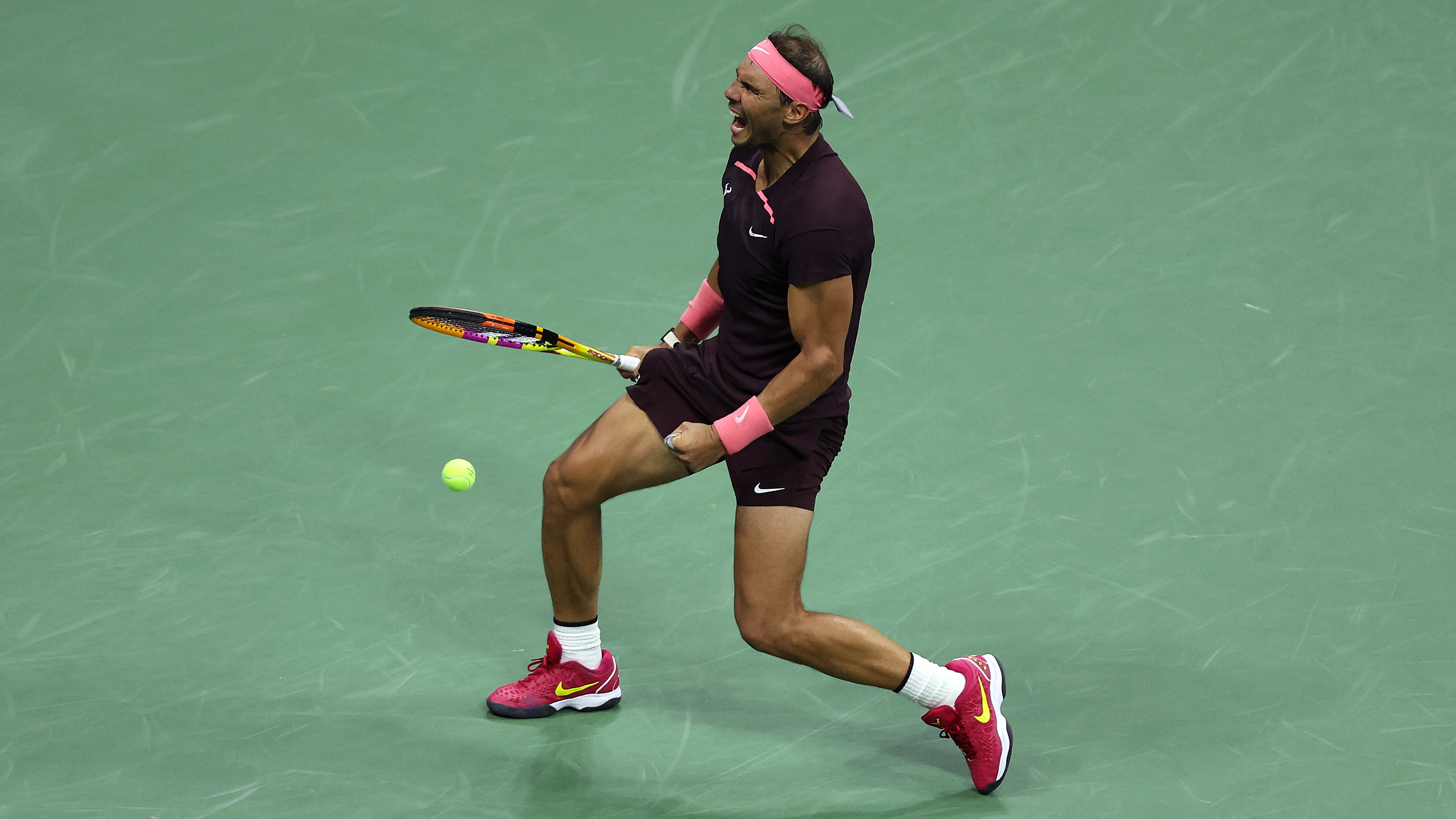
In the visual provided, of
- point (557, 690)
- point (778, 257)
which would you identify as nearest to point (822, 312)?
point (778, 257)

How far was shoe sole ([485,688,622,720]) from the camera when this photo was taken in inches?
163

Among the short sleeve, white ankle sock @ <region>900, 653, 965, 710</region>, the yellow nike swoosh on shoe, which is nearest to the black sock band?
white ankle sock @ <region>900, 653, 965, 710</region>

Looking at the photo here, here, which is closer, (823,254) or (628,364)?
(823,254)

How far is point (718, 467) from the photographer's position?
557 centimetres

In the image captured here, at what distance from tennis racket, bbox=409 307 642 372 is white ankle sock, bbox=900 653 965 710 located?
113cm

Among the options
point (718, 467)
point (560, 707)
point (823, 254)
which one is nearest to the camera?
point (823, 254)

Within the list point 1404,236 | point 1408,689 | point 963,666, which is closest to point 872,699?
point 963,666

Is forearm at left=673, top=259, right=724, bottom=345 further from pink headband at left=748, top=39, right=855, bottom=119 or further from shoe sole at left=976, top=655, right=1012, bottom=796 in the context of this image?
shoe sole at left=976, top=655, right=1012, bottom=796

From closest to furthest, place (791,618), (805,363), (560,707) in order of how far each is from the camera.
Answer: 1. (805,363)
2. (791,618)
3. (560,707)

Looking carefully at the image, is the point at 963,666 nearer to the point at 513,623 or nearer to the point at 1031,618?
the point at 1031,618

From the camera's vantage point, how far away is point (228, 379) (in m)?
5.76

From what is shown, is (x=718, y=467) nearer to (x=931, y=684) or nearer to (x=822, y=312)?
(x=931, y=684)

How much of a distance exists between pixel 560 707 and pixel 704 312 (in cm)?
119

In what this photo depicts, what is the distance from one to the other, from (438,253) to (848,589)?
265 cm
